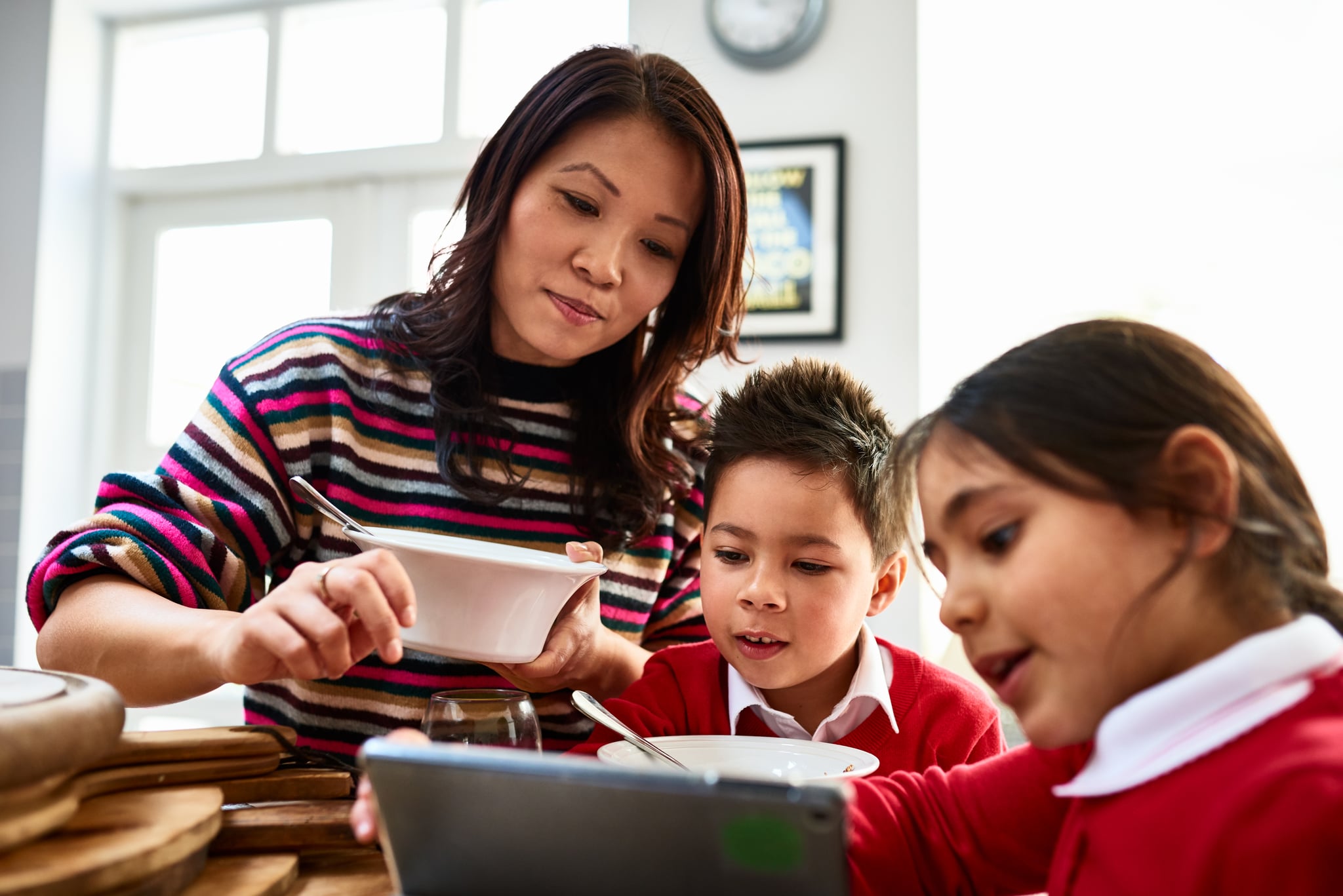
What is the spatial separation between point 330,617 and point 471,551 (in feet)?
0.40

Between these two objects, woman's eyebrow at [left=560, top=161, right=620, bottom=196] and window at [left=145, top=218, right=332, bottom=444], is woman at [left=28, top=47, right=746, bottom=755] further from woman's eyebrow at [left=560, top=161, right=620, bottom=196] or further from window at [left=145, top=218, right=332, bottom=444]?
window at [left=145, top=218, right=332, bottom=444]

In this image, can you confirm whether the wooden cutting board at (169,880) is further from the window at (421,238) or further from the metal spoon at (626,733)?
the window at (421,238)

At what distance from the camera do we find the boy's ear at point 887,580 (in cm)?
127

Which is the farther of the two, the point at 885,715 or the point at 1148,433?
the point at 885,715

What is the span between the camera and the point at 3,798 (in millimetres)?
560

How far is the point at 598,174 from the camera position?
1.18 meters


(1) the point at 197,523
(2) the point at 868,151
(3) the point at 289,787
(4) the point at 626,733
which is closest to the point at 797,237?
(2) the point at 868,151

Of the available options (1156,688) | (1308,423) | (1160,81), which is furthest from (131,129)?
(1308,423)

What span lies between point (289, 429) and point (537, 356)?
323 mm

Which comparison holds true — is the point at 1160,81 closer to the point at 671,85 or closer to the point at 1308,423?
the point at 1308,423

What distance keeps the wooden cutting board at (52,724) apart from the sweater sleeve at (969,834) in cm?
50

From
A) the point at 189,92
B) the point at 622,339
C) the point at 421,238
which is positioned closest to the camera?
the point at 622,339

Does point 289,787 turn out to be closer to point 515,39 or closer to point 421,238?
point 421,238

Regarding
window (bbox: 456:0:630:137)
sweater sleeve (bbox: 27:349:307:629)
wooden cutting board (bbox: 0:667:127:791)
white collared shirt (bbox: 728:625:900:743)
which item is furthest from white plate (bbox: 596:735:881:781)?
window (bbox: 456:0:630:137)
